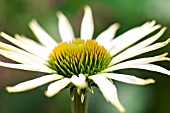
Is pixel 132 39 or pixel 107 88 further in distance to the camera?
pixel 132 39

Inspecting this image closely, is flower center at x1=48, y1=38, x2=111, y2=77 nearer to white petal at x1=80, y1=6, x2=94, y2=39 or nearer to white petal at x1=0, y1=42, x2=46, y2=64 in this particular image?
white petal at x1=0, y1=42, x2=46, y2=64

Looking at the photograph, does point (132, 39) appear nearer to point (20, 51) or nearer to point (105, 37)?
point (105, 37)

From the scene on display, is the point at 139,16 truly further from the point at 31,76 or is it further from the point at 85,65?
the point at 85,65

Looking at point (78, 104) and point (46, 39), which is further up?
point (46, 39)

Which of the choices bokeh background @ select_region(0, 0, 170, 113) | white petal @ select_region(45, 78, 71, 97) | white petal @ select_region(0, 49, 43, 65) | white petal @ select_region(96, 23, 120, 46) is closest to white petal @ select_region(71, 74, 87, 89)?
white petal @ select_region(45, 78, 71, 97)

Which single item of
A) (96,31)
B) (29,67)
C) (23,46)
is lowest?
(29,67)

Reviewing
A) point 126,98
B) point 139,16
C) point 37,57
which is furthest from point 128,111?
point 37,57

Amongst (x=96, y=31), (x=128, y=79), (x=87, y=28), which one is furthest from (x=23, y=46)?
(x=96, y=31)

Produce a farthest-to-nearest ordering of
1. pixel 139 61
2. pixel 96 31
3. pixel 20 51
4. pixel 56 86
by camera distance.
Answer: pixel 96 31
pixel 20 51
pixel 139 61
pixel 56 86
